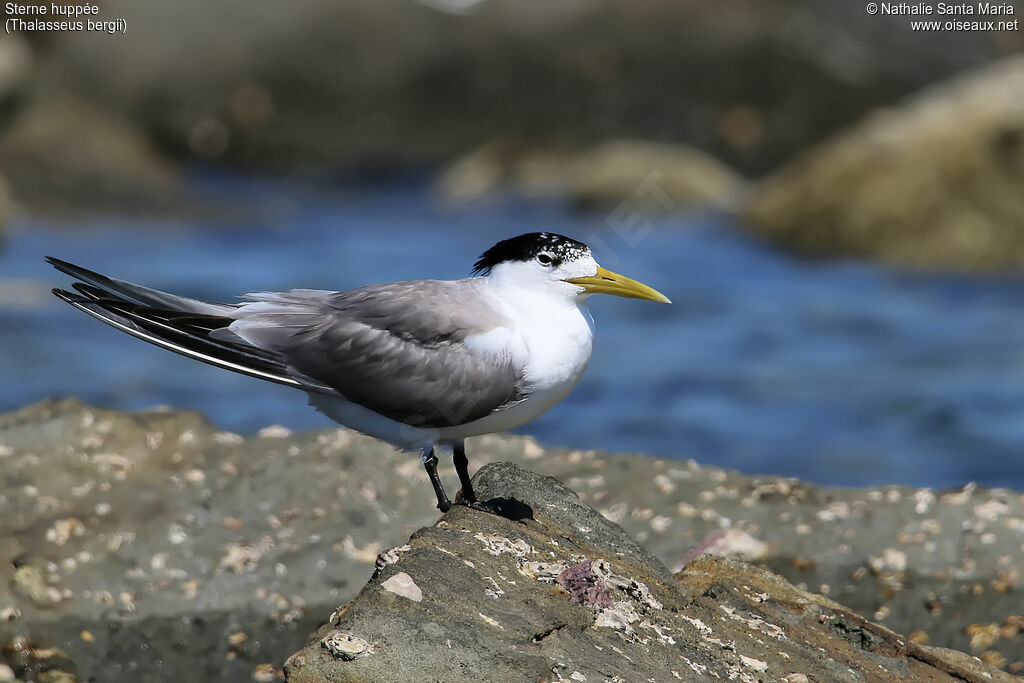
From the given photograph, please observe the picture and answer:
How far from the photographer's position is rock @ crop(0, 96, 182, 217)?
15.6m

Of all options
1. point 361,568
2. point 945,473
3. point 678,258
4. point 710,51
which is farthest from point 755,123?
point 361,568

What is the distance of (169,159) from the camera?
1748 centimetres

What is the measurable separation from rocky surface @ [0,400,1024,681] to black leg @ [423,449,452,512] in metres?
0.35

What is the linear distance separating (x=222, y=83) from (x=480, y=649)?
15.5 metres

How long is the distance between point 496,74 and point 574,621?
14.4m

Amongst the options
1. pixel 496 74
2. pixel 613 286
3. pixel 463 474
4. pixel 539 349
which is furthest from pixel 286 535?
pixel 496 74

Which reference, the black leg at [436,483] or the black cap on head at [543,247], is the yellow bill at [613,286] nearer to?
the black cap on head at [543,247]

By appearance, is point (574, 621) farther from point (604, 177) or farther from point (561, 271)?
point (604, 177)

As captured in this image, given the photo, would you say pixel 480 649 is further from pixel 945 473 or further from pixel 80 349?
pixel 80 349

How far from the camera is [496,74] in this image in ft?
56.9

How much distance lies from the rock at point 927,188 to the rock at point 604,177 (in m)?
1.70

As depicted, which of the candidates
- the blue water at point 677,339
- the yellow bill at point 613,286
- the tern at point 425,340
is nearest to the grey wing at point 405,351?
the tern at point 425,340

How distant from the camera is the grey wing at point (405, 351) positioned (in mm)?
4219

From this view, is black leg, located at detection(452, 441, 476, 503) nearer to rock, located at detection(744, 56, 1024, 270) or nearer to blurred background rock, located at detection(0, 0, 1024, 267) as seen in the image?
rock, located at detection(744, 56, 1024, 270)
